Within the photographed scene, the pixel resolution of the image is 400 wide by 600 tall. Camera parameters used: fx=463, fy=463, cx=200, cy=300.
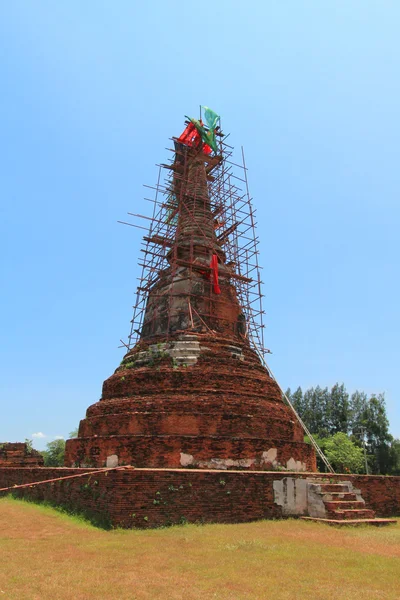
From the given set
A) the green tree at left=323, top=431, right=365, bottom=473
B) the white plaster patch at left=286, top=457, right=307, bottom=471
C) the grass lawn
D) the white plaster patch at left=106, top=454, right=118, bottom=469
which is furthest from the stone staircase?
the green tree at left=323, top=431, right=365, bottom=473

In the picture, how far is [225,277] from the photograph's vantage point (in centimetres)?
1714

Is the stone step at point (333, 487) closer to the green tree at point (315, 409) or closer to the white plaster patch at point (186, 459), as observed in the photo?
the white plaster patch at point (186, 459)

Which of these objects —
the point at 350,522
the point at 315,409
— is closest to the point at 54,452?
the point at 315,409

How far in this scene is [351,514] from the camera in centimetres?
986

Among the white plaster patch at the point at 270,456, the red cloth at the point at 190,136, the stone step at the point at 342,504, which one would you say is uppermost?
the red cloth at the point at 190,136

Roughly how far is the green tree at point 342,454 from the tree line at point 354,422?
0.79 feet

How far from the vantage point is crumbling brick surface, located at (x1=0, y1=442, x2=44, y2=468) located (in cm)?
1880

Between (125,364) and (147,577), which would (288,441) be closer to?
(125,364)

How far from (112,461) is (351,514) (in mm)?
5581

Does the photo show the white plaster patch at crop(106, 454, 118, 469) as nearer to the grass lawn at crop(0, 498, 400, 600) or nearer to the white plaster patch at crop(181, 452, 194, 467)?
A: the white plaster patch at crop(181, 452, 194, 467)

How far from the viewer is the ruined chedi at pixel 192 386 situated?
37.0 feet

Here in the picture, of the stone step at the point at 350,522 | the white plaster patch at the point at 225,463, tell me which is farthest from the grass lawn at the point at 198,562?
the white plaster patch at the point at 225,463

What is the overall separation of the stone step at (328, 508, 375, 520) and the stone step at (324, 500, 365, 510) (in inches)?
5.3

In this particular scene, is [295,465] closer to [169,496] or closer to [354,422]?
[169,496]
